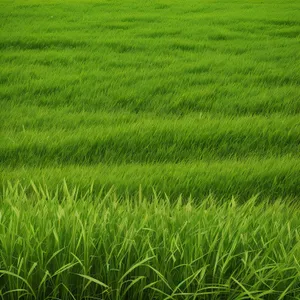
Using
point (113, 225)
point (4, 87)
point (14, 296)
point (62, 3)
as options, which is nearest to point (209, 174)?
Answer: point (113, 225)

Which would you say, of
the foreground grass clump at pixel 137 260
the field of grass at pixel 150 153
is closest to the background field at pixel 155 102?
the field of grass at pixel 150 153

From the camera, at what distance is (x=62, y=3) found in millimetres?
9117

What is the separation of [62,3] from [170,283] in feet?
27.4

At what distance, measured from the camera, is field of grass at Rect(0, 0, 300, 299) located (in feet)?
4.69

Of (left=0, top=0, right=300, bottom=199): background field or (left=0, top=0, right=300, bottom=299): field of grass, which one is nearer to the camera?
(left=0, top=0, right=300, bottom=299): field of grass

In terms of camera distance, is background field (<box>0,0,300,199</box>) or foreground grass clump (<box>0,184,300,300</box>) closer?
foreground grass clump (<box>0,184,300,300</box>)

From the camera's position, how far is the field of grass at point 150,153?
4.69 ft

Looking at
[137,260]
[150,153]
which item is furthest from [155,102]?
[137,260]

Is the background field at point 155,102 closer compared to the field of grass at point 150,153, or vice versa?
the field of grass at point 150,153

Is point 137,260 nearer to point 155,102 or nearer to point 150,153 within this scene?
point 150,153

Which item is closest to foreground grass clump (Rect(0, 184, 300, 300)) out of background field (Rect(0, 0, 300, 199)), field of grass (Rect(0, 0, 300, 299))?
field of grass (Rect(0, 0, 300, 299))

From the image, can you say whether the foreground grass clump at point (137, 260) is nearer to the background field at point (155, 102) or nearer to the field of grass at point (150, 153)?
the field of grass at point (150, 153)

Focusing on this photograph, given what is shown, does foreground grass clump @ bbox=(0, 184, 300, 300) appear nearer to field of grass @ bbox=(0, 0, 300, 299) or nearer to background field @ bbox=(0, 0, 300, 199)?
field of grass @ bbox=(0, 0, 300, 299)

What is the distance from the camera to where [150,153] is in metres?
2.98
